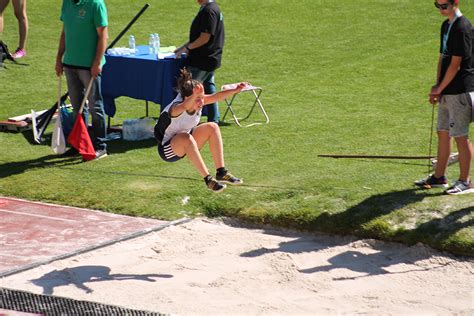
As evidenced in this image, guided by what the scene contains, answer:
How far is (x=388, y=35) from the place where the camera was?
19062mm

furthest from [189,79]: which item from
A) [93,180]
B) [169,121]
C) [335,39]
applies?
[335,39]

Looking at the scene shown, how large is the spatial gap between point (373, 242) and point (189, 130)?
2031 mm

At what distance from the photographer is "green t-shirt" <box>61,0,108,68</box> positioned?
12.2 meters

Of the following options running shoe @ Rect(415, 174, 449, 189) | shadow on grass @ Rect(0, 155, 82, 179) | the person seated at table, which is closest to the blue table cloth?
shadow on grass @ Rect(0, 155, 82, 179)

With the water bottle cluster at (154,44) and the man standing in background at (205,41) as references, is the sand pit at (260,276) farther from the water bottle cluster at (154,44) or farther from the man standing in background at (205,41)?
the water bottle cluster at (154,44)

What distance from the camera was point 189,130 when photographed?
387 inches

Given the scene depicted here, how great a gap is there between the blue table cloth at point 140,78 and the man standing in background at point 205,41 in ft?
1.32

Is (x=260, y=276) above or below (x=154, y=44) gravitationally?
below

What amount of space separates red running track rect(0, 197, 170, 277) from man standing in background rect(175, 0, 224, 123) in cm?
288

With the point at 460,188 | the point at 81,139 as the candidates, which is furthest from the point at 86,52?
the point at 460,188

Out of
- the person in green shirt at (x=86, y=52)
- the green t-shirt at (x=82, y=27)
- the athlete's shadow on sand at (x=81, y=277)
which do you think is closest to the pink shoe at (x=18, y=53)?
the person in green shirt at (x=86, y=52)

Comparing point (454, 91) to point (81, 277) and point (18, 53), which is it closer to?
point (81, 277)

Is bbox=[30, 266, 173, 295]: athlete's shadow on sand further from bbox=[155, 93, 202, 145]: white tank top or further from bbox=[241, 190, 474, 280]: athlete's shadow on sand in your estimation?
bbox=[155, 93, 202, 145]: white tank top

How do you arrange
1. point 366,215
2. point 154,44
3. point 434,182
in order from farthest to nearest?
point 154,44 → point 434,182 → point 366,215
